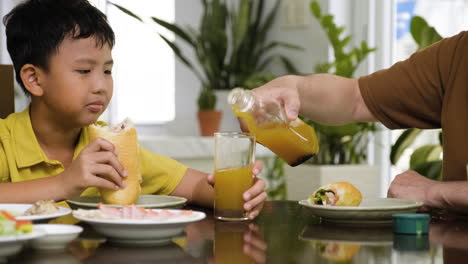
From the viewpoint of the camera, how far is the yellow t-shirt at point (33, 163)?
1555mm

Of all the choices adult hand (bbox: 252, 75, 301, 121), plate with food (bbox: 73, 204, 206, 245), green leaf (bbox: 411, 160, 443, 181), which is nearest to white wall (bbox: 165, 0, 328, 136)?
green leaf (bbox: 411, 160, 443, 181)

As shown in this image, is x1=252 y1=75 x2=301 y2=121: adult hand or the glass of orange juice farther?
x1=252 y1=75 x2=301 y2=121: adult hand

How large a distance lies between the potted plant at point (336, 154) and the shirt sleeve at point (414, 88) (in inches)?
71.9

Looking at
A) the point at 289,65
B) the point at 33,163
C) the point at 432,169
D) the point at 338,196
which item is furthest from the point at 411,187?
the point at 289,65

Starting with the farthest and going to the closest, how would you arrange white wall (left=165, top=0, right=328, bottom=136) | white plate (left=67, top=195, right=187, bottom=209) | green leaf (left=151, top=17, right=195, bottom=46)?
white wall (left=165, top=0, right=328, bottom=136), green leaf (left=151, top=17, right=195, bottom=46), white plate (left=67, top=195, right=187, bottom=209)

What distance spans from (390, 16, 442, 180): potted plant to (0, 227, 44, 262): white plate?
2.49m

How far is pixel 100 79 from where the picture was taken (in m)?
1.63

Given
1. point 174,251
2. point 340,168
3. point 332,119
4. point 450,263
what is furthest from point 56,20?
point 340,168

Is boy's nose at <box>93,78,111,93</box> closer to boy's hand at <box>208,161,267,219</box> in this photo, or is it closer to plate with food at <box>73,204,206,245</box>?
boy's hand at <box>208,161,267,219</box>

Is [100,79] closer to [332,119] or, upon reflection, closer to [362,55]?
[332,119]

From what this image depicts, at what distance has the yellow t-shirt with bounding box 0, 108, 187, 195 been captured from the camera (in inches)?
61.2

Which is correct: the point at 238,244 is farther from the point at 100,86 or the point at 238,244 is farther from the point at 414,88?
the point at 414,88

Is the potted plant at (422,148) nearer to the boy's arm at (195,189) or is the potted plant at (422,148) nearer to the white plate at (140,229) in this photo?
the boy's arm at (195,189)

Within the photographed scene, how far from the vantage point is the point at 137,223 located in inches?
38.2
